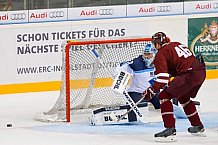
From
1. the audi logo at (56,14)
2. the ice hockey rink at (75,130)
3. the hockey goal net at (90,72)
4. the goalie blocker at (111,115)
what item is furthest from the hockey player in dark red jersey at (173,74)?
the audi logo at (56,14)

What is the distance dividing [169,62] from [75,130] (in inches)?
60.6

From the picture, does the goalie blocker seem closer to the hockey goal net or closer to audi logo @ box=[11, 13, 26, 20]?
the hockey goal net

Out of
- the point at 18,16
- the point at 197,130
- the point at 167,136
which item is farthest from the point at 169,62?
the point at 18,16

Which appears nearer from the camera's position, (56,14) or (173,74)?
(173,74)

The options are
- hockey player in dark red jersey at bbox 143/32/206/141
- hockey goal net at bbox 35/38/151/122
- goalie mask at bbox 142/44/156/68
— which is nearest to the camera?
hockey player in dark red jersey at bbox 143/32/206/141

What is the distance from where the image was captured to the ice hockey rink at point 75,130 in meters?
10.4

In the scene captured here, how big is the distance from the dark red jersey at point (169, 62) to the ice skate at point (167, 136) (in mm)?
486

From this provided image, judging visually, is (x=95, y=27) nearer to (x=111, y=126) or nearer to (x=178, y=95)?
(x=111, y=126)

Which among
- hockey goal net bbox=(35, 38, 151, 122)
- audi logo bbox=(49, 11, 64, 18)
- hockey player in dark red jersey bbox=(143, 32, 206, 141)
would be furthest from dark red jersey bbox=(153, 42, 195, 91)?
audi logo bbox=(49, 11, 64, 18)

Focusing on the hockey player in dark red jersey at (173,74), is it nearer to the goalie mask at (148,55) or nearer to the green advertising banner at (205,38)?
the goalie mask at (148,55)

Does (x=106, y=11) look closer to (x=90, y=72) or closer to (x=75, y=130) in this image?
(x=90, y=72)

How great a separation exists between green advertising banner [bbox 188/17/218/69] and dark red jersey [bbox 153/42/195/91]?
505cm

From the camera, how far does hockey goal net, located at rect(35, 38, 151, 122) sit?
11961 mm

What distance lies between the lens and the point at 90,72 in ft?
40.3
